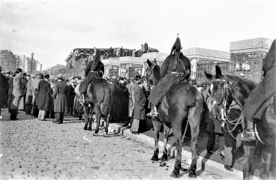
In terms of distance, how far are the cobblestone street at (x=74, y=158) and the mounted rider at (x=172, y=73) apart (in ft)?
5.77

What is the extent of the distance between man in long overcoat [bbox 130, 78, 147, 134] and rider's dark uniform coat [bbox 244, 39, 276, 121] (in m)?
5.90

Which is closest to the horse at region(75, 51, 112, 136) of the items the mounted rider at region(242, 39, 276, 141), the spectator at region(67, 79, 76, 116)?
the spectator at region(67, 79, 76, 116)

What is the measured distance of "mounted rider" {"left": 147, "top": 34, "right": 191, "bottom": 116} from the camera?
6.82m

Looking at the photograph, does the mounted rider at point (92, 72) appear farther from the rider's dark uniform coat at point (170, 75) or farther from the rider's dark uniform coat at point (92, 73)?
the rider's dark uniform coat at point (170, 75)

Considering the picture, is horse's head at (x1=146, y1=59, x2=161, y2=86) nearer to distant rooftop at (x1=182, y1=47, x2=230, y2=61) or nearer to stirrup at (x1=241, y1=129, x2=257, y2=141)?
stirrup at (x1=241, y1=129, x2=257, y2=141)

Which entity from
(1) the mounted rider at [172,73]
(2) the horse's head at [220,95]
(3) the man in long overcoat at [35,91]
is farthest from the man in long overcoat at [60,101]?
(2) the horse's head at [220,95]

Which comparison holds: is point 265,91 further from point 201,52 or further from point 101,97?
point 201,52

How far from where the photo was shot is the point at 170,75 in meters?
6.86

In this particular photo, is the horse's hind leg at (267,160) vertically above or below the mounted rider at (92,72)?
below

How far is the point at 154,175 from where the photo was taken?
580cm

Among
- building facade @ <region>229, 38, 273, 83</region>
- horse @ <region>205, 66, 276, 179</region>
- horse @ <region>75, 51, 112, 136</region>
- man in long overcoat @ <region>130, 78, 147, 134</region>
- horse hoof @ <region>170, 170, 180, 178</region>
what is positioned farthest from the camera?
horse @ <region>75, 51, 112, 136</region>

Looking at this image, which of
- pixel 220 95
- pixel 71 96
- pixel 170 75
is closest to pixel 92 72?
pixel 170 75

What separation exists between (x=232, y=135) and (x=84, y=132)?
20.7 ft

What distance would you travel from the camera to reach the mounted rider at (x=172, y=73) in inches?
269
